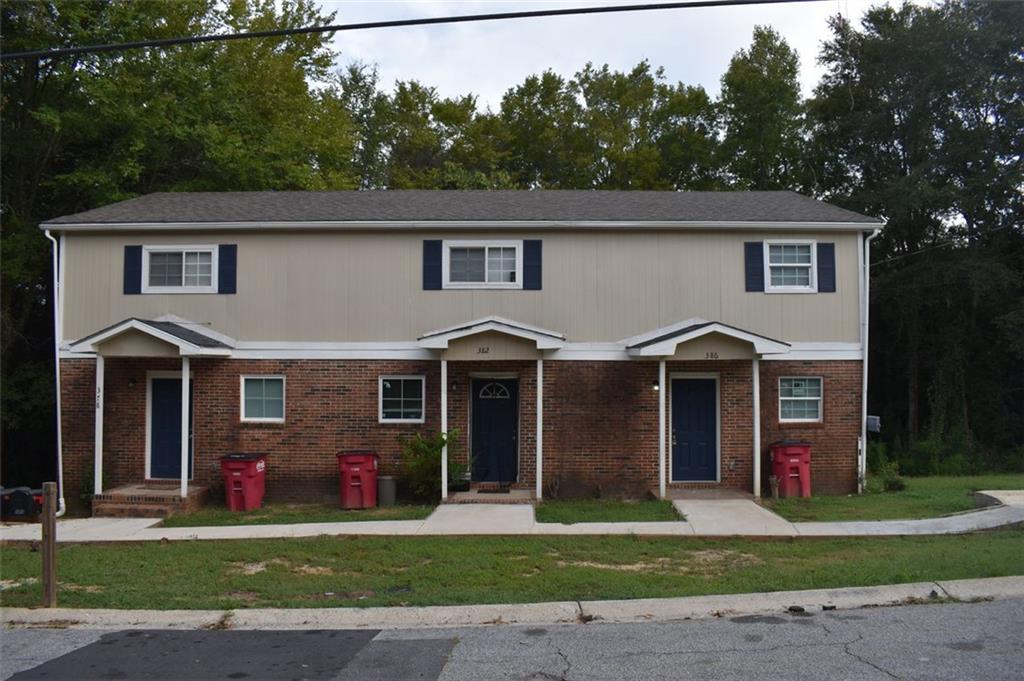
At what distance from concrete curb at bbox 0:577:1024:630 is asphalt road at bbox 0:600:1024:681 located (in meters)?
0.21

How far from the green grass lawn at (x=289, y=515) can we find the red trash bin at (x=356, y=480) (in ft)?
0.76

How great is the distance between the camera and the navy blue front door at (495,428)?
16859mm

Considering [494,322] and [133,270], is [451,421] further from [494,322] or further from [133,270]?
[133,270]

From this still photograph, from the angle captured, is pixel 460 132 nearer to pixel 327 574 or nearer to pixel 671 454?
pixel 671 454

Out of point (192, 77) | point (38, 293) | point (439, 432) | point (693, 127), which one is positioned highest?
point (693, 127)

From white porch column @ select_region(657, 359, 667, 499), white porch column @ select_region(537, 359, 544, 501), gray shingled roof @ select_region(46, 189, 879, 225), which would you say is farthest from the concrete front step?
white porch column @ select_region(657, 359, 667, 499)

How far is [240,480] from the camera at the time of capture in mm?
15609

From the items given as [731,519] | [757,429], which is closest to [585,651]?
[731,519]

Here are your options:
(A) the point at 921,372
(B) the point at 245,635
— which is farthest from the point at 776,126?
(B) the point at 245,635

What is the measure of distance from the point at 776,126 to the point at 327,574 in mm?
29775

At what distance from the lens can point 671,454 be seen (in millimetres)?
16625

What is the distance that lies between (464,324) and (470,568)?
659cm

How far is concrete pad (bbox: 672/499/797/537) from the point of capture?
1226 cm

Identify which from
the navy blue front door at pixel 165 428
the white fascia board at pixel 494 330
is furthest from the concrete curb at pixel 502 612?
the navy blue front door at pixel 165 428
